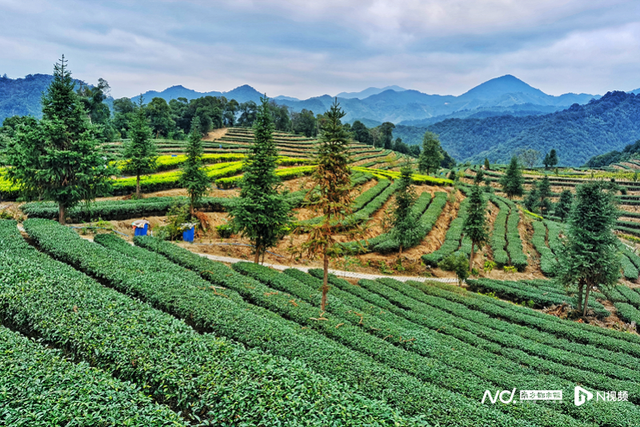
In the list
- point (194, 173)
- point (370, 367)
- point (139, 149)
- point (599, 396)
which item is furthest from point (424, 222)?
point (139, 149)

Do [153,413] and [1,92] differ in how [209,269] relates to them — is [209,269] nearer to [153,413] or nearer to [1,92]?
[153,413]

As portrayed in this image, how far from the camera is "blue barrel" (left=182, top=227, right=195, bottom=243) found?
24283 mm

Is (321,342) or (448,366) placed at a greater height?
(321,342)

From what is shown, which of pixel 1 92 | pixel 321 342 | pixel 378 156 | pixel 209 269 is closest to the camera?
pixel 321 342

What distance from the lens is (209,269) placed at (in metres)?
15.3

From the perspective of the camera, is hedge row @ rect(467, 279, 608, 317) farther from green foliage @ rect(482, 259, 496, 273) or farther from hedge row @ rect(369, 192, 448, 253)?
hedge row @ rect(369, 192, 448, 253)

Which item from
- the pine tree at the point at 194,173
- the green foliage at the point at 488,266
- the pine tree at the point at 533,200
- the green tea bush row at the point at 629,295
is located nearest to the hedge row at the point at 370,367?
the pine tree at the point at 194,173

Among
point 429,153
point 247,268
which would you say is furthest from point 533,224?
point 247,268

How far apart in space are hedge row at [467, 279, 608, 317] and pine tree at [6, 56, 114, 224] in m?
26.5

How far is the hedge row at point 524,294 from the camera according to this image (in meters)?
21.4

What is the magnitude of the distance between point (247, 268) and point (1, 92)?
265134mm

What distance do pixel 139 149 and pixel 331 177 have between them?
2613 centimetres

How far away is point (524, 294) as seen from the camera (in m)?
22.2

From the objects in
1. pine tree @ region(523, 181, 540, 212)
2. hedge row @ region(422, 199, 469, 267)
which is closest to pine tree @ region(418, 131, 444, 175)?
pine tree @ region(523, 181, 540, 212)
